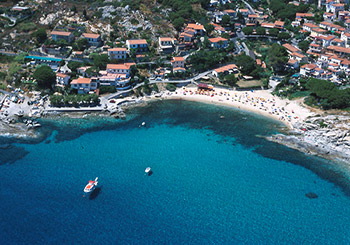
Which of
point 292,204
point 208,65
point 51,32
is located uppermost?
point 51,32

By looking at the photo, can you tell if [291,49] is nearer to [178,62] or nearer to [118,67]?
[178,62]

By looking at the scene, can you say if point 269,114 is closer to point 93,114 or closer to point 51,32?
point 93,114

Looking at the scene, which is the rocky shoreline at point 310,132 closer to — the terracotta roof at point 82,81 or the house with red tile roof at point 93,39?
the terracotta roof at point 82,81

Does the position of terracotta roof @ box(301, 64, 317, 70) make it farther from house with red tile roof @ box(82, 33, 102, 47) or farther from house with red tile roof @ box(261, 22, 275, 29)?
house with red tile roof @ box(82, 33, 102, 47)

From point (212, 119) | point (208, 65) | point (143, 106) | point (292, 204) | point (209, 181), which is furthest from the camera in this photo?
point (208, 65)

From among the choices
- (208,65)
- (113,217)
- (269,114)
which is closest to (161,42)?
(208,65)

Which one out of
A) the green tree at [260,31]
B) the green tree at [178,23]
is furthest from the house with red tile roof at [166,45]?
the green tree at [260,31]

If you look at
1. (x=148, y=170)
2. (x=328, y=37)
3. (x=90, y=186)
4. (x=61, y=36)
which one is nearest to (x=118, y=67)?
(x=61, y=36)

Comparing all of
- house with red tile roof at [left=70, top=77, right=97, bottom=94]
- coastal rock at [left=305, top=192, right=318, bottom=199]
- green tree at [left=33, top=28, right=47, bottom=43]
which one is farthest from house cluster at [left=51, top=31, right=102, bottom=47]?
coastal rock at [left=305, top=192, right=318, bottom=199]
